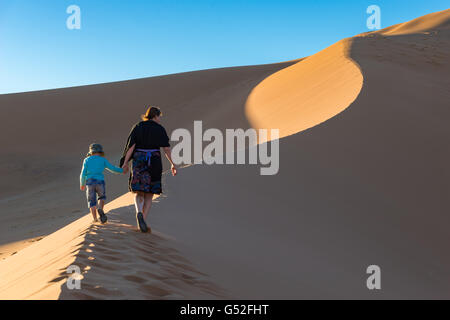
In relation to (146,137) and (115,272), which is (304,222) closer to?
(146,137)

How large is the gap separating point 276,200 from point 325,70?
40.6ft

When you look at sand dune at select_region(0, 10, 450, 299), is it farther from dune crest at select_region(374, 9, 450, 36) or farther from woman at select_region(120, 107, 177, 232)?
dune crest at select_region(374, 9, 450, 36)

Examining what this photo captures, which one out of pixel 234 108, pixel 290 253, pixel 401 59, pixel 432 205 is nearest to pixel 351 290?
pixel 290 253

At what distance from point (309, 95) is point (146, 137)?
34.6ft

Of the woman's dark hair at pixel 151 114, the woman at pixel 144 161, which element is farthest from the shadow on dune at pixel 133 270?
the woman's dark hair at pixel 151 114

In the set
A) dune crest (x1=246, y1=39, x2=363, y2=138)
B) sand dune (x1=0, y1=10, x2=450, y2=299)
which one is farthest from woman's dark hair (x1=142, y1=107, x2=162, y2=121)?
dune crest (x1=246, y1=39, x2=363, y2=138)

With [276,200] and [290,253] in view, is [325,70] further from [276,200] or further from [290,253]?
[290,253]

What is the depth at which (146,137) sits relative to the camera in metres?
4.45

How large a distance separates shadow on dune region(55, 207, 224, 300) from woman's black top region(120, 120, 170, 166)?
2.97 ft

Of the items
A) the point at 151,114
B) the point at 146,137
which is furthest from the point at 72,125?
the point at 146,137

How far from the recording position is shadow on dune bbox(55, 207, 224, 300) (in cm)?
272

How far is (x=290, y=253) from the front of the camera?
4547mm

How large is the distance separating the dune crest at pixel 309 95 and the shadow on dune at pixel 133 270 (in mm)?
5387

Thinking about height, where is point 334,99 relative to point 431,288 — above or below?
above
